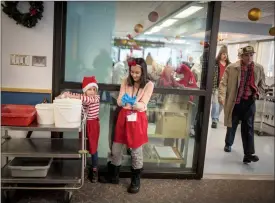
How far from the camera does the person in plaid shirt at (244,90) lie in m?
3.48

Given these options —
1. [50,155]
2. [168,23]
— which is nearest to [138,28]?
[168,23]

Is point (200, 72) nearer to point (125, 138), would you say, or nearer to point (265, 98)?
point (125, 138)

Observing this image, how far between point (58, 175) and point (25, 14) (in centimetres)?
149

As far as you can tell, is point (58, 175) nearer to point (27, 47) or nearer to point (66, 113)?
point (66, 113)

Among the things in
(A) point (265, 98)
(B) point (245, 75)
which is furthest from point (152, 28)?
(A) point (265, 98)

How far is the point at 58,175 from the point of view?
7.91 feet

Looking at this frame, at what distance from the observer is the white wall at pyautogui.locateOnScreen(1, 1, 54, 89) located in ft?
8.71

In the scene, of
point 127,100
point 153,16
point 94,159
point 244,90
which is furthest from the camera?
point 244,90

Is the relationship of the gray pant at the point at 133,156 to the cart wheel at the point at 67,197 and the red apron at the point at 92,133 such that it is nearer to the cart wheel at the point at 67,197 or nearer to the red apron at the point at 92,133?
the red apron at the point at 92,133

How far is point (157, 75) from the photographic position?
9.79 ft

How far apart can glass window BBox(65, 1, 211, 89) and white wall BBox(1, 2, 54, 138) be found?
7.5 inches

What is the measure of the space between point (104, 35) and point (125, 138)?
1.07 meters

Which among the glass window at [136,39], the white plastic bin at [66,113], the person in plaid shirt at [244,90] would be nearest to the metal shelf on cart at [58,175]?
the white plastic bin at [66,113]

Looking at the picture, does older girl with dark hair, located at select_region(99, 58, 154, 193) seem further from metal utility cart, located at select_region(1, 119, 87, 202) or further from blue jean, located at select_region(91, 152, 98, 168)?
metal utility cart, located at select_region(1, 119, 87, 202)
